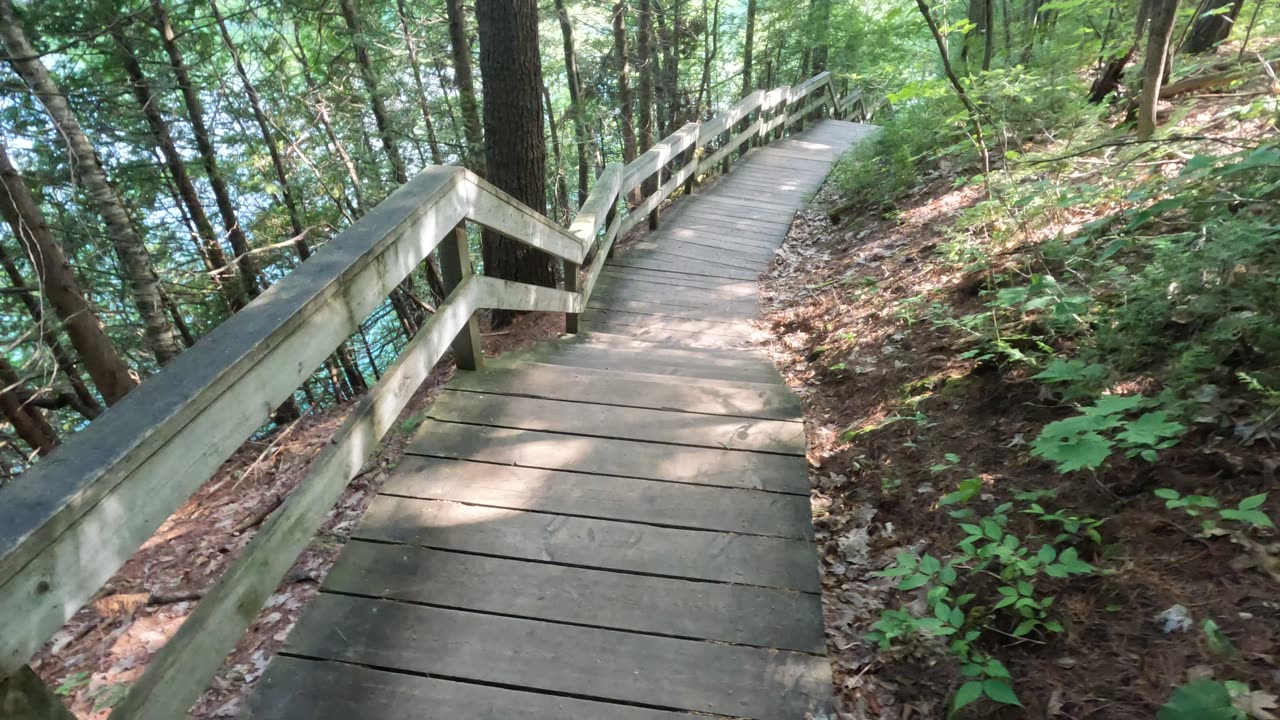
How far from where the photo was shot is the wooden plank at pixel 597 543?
90.6 inches

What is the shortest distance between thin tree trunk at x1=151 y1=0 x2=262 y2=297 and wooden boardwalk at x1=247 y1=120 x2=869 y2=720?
664 centimetres

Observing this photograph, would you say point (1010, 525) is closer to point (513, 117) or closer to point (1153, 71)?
point (1153, 71)

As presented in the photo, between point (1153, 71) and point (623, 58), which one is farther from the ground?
point (623, 58)

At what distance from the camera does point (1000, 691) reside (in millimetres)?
1704

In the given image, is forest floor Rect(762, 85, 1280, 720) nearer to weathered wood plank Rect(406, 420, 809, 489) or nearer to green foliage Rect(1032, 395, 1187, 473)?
green foliage Rect(1032, 395, 1187, 473)

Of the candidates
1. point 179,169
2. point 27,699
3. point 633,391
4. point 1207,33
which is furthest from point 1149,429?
point 179,169

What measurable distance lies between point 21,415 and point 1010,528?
380 inches

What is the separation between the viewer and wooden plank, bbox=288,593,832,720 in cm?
190

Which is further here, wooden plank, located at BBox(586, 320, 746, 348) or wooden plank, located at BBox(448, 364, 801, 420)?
wooden plank, located at BBox(586, 320, 746, 348)

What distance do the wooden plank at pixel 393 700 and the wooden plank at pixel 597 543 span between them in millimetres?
502

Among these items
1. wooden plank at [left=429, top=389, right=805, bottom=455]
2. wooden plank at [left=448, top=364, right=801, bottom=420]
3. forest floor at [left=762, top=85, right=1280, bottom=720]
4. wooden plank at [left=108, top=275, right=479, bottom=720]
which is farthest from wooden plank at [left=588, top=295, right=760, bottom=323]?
wooden plank at [left=108, top=275, right=479, bottom=720]

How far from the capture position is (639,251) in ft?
24.4

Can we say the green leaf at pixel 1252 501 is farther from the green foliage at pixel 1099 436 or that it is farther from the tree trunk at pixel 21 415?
the tree trunk at pixel 21 415

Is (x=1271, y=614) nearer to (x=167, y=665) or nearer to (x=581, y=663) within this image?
(x=581, y=663)
